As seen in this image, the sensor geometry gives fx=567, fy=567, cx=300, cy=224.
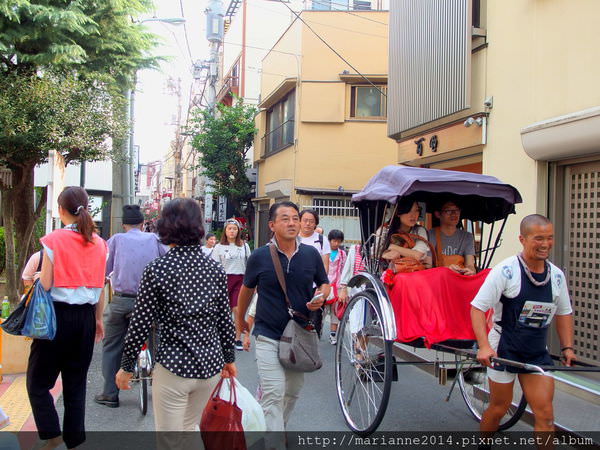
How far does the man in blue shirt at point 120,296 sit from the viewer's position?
582 cm

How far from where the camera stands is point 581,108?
6.33 metres

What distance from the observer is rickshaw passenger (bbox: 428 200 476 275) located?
5.53m

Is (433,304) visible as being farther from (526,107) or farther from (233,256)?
(233,256)

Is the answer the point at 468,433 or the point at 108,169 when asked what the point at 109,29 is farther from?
the point at 108,169

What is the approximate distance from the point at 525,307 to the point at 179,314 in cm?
234

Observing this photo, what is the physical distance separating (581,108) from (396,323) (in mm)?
3503

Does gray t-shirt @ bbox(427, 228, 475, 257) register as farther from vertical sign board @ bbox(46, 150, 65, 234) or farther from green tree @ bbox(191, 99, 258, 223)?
green tree @ bbox(191, 99, 258, 223)

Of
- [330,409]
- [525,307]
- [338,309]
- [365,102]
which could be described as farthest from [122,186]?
[525,307]

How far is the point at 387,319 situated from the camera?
4.53 meters

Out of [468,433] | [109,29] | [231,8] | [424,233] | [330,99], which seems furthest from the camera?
[231,8]

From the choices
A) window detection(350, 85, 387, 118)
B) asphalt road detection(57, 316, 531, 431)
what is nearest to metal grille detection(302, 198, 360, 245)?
window detection(350, 85, 387, 118)

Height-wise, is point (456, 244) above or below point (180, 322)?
above

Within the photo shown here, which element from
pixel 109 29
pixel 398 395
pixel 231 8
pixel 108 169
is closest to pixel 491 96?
pixel 398 395

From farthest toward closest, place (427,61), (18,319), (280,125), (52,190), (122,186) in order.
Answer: (280,125) → (122,186) → (427,61) → (52,190) → (18,319)
